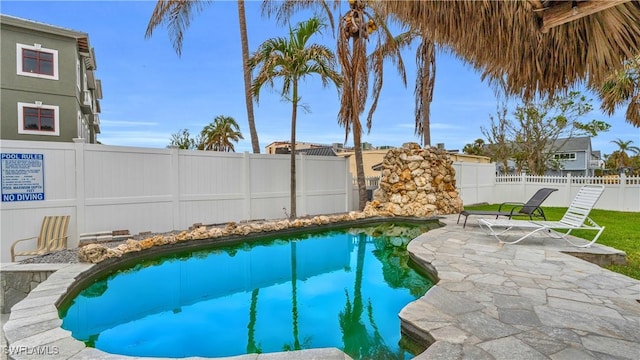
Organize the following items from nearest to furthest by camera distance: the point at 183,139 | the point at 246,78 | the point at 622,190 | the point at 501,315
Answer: the point at 501,315, the point at 246,78, the point at 622,190, the point at 183,139

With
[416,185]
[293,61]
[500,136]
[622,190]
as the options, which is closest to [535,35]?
[293,61]

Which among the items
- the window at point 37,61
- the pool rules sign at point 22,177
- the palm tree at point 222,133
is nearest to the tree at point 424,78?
the pool rules sign at point 22,177

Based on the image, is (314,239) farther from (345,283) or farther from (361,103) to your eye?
(361,103)

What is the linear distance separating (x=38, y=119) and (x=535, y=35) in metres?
18.9

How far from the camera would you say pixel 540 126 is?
21.8 meters

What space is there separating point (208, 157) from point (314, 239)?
12.1 feet

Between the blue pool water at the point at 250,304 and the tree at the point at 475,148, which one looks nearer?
the blue pool water at the point at 250,304

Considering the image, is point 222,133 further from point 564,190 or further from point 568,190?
point 568,190

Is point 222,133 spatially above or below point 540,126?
above

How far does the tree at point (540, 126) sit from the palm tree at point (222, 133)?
23.3 meters

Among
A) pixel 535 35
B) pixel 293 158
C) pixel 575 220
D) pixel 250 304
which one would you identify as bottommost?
pixel 250 304

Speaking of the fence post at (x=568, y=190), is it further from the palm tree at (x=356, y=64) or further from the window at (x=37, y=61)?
the window at (x=37, y=61)

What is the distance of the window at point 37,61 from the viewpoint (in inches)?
556

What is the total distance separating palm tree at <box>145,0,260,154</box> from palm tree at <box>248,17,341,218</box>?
1467 mm
